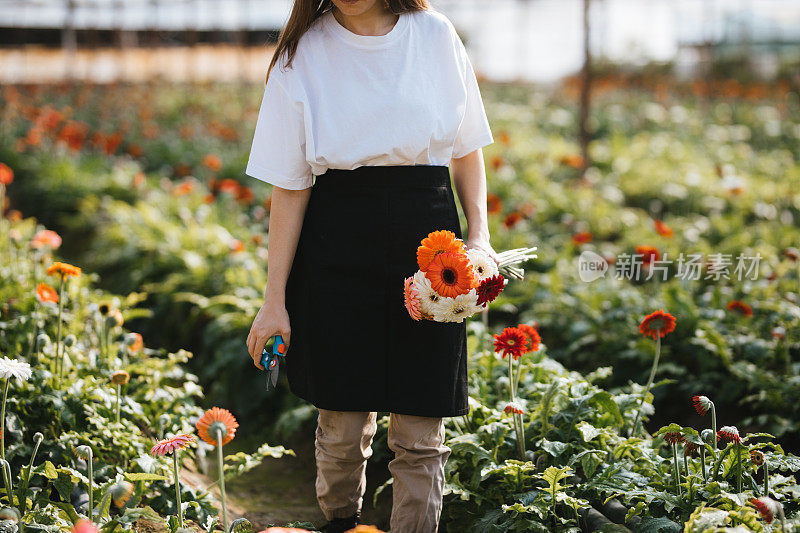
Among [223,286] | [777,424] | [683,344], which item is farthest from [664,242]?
[223,286]

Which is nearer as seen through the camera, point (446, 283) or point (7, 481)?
point (446, 283)

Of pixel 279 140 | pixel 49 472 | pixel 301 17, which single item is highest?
pixel 301 17

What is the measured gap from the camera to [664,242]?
509 cm

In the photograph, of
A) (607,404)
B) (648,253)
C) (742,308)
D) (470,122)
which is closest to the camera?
(470,122)

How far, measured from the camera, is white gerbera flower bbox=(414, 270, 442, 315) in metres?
1.89

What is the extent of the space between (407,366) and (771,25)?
675 inches

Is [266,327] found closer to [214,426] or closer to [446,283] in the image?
[214,426]

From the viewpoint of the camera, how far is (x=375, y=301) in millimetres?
2100

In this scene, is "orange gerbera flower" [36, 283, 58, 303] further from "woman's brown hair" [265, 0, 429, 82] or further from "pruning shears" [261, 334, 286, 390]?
"woman's brown hair" [265, 0, 429, 82]

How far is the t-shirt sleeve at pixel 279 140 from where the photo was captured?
6.68 feet

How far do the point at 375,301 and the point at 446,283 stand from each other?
286mm

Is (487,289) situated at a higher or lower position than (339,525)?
higher

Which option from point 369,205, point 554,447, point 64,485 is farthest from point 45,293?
point 554,447

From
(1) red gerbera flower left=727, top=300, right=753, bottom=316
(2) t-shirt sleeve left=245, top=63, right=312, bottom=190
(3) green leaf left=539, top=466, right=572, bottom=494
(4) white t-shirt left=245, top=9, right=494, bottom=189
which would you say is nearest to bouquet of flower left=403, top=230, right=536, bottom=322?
(4) white t-shirt left=245, top=9, right=494, bottom=189
